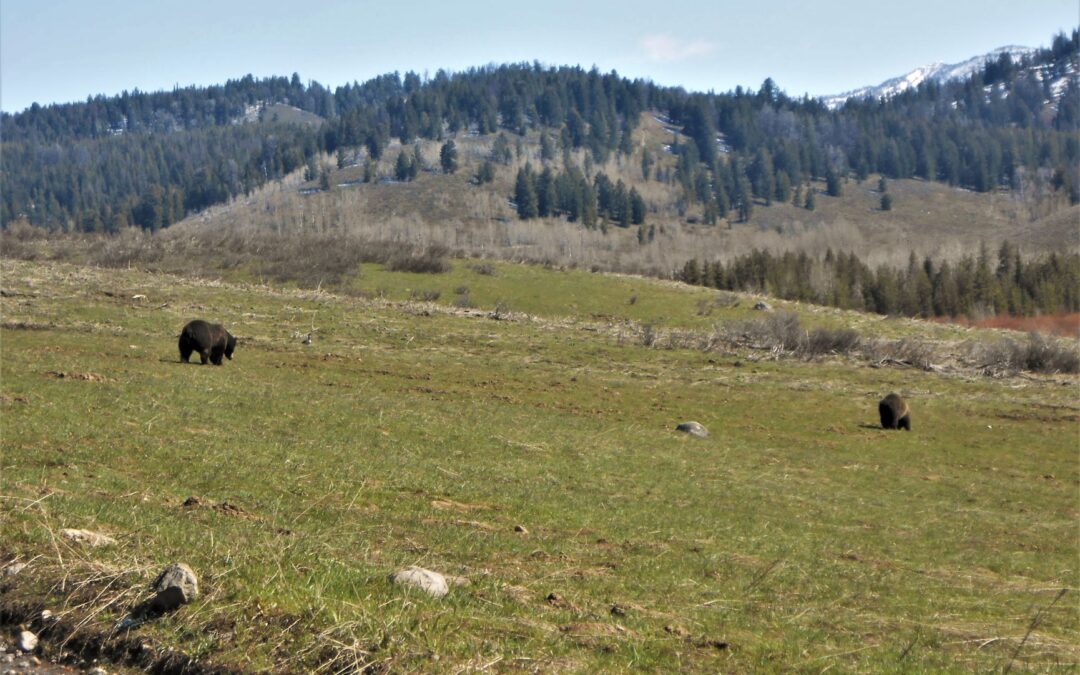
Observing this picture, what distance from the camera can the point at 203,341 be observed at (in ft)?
90.5

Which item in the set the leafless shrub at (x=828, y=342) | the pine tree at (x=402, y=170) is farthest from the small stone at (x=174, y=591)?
the pine tree at (x=402, y=170)

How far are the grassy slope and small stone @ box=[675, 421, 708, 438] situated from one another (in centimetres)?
66

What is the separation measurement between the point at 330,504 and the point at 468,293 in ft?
167

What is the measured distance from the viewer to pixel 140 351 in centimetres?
2883

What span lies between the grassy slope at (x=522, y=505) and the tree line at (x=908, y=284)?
5713 centimetres

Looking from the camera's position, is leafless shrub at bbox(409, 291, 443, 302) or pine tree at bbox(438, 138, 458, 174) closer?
leafless shrub at bbox(409, 291, 443, 302)

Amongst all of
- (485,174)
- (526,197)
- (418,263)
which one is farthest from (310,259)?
(485,174)

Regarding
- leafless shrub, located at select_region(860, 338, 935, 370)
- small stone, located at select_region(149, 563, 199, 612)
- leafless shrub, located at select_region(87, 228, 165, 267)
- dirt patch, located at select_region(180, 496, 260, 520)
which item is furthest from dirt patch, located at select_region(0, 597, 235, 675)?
leafless shrub, located at select_region(87, 228, 165, 267)

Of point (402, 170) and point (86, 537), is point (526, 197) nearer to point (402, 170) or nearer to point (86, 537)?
point (402, 170)

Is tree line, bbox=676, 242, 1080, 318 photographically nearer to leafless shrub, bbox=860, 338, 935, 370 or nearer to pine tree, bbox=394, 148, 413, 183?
leafless shrub, bbox=860, 338, 935, 370

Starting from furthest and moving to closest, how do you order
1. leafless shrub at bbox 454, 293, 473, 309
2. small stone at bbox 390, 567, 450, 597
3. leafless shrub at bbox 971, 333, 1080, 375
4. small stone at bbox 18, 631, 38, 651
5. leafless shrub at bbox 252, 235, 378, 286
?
leafless shrub at bbox 252, 235, 378, 286
leafless shrub at bbox 454, 293, 473, 309
leafless shrub at bbox 971, 333, 1080, 375
small stone at bbox 390, 567, 450, 597
small stone at bbox 18, 631, 38, 651

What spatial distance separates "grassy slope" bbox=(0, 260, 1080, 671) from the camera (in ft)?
23.7

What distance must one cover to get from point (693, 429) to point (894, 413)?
8051 millimetres

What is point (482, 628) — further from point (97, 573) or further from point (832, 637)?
point (832, 637)
